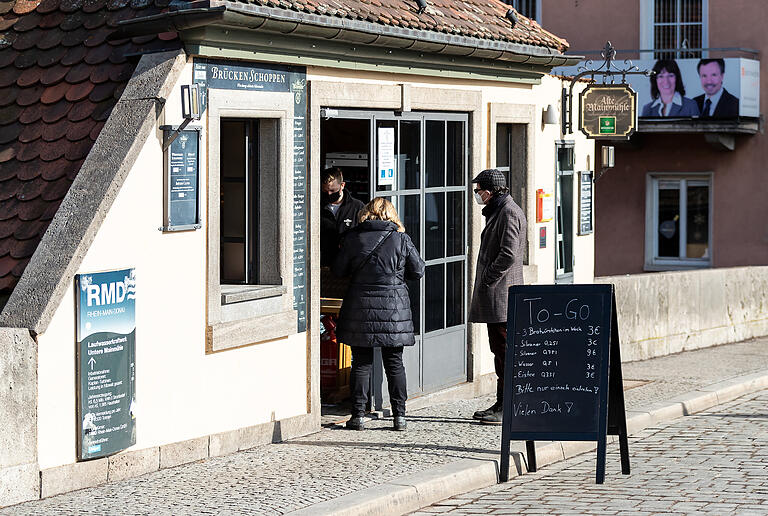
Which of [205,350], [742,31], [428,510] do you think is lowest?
[428,510]

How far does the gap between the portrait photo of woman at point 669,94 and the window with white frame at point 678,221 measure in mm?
1606

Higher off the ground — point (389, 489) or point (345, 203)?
point (345, 203)

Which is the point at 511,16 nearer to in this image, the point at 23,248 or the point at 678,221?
the point at 23,248

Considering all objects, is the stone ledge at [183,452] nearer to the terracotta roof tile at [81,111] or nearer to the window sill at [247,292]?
the window sill at [247,292]

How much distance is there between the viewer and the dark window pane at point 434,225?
11.4 m

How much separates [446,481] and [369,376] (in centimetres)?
190

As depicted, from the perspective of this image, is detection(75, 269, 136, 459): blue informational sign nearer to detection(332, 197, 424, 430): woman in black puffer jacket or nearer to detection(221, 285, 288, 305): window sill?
detection(221, 285, 288, 305): window sill

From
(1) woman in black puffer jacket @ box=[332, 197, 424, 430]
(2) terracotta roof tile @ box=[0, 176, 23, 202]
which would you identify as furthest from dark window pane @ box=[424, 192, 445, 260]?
(2) terracotta roof tile @ box=[0, 176, 23, 202]

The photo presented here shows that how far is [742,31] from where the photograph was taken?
2359cm

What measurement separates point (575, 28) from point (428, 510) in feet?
58.9

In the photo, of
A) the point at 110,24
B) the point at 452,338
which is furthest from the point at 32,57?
the point at 452,338

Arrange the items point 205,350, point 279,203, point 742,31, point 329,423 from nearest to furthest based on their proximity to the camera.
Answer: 1. point 205,350
2. point 279,203
3. point 329,423
4. point 742,31

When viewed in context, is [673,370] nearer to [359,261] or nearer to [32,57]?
[359,261]

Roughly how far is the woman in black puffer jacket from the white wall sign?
0.72 metres
